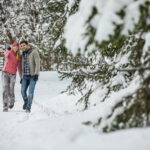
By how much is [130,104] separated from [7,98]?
6.20 meters

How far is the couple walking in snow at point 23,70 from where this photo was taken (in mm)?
8281

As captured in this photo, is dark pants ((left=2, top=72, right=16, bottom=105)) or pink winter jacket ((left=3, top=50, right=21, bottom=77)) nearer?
pink winter jacket ((left=3, top=50, right=21, bottom=77))

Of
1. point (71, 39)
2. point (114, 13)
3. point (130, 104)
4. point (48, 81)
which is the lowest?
point (48, 81)

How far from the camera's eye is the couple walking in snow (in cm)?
828

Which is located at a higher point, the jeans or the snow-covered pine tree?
the snow-covered pine tree

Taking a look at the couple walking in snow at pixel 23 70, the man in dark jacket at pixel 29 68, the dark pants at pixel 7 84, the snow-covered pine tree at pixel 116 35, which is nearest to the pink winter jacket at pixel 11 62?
the couple walking in snow at pixel 23 70

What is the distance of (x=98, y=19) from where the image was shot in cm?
266

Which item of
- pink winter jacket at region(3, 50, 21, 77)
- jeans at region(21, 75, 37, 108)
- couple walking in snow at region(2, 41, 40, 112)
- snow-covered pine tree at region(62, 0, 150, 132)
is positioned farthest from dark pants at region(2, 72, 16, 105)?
snow-covered pine tree at region(62, 0, 150, 132)

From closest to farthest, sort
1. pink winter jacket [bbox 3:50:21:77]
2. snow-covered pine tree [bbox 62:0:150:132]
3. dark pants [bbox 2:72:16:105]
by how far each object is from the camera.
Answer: snow-covered pine tree [bbox 62:0:150:132], pink winter jacket [bbox 3:50:21:77], dark pants [bbox 2:72:16:105]

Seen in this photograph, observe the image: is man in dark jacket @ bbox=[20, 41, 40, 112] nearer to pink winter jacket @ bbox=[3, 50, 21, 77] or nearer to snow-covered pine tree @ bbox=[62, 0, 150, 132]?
pink winter jacket @ bbox=[3, 50, 21, 77]

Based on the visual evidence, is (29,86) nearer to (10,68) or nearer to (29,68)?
(29,68)

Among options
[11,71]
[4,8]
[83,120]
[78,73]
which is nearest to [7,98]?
[11,71]

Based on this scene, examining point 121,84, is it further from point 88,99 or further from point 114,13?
point 114,13

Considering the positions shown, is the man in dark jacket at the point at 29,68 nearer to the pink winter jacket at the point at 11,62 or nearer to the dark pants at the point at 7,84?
the pink winter jacket at the point at 11,62
